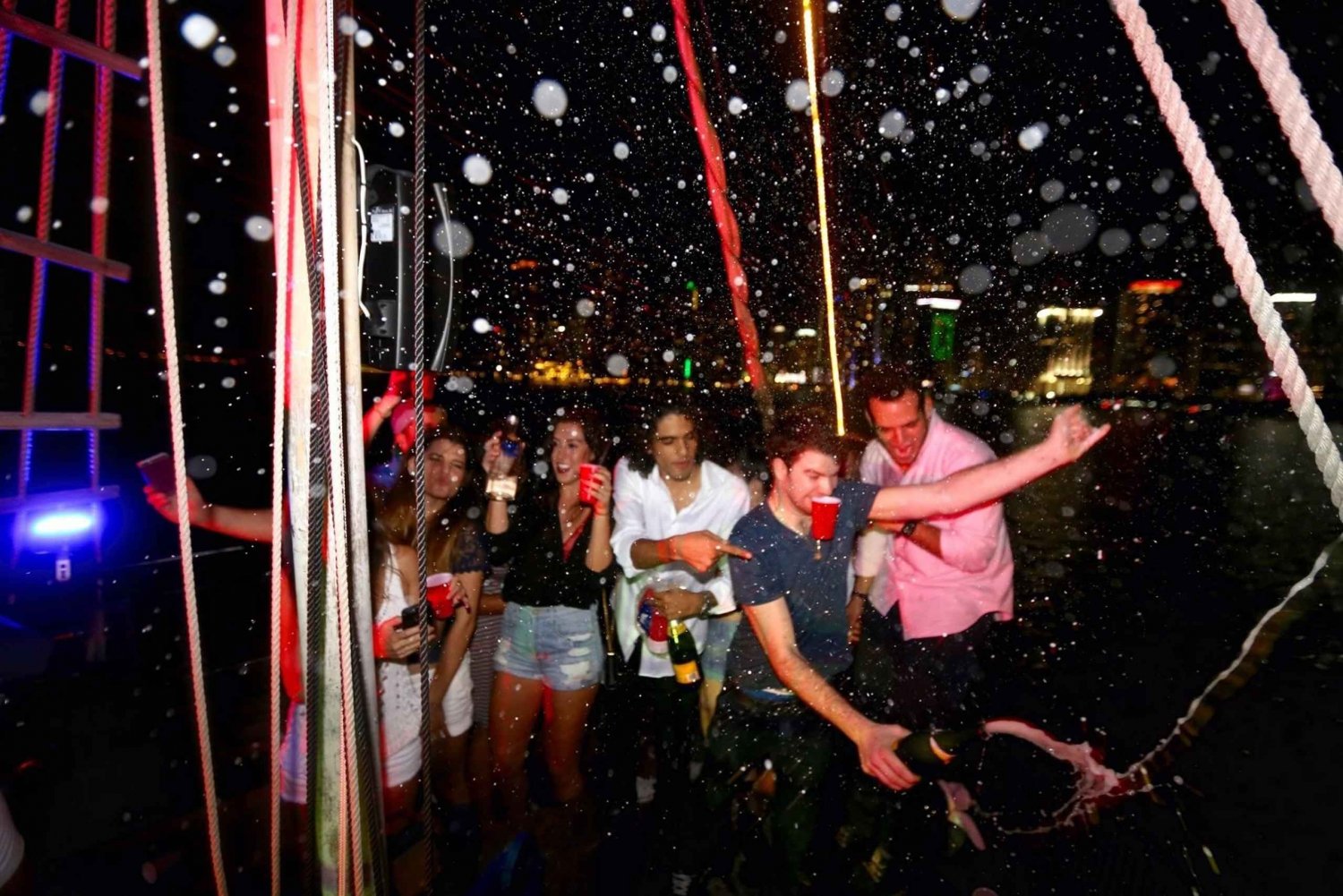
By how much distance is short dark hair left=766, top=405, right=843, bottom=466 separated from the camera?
2699 mm

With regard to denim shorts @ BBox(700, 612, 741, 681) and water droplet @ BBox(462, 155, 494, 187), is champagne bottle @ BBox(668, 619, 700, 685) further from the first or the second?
water droplet @ BBox(462, 155, 494, 187)

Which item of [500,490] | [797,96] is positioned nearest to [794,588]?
[500,490]

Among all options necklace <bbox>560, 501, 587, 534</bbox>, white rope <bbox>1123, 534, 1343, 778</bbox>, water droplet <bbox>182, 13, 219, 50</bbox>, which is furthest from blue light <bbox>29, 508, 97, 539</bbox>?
water droplet <bbox>182, 13, 219, 50</bbox>

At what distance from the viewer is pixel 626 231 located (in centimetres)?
2264

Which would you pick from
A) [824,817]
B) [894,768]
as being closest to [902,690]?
[824,817]

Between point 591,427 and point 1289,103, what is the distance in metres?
3.13

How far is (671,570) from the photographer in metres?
3.54

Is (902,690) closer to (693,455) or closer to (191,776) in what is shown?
(693,455)

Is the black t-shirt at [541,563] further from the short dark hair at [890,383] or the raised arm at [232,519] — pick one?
the short dark hair at [890,383]

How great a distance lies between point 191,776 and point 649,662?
8.46 feet

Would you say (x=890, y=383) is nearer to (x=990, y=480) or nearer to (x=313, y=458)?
(x=990, y=480)

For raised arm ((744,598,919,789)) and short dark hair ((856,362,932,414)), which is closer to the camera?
raised arm ((744,598,919,789))

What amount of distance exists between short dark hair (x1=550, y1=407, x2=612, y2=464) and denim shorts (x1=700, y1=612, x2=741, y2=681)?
3.46 feet

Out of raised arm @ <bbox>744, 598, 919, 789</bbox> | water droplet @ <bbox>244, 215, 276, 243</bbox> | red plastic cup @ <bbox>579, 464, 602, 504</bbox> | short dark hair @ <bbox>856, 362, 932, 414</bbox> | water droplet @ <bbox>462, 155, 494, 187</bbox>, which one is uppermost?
water droplet @ <bbox>462, 155, 494, 187</bbox>
